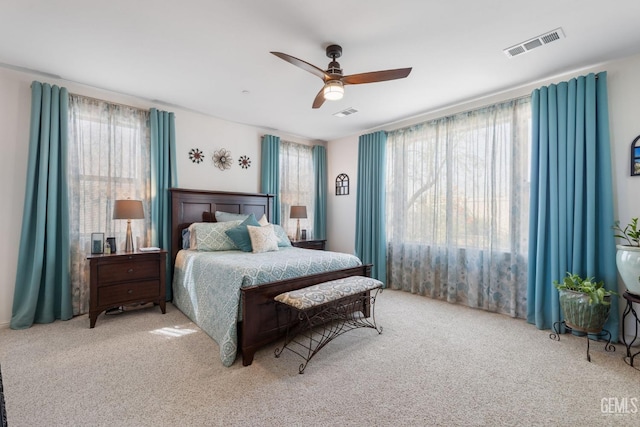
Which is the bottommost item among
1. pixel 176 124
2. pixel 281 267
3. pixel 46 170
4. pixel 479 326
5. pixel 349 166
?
pixel 479 326

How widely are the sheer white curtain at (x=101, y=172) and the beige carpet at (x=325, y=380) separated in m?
1.03

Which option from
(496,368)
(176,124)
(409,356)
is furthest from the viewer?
(176,124)

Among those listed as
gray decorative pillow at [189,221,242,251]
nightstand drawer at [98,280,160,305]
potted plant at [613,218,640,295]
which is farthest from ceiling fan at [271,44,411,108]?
nightstand drawer at [98,280,160,305]

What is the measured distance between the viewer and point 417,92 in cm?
361

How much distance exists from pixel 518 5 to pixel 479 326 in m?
3.05

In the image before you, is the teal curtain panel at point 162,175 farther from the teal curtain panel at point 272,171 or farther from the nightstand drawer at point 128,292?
the teal curtain panel at point 272,171

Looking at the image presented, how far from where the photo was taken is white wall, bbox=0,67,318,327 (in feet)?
10.1

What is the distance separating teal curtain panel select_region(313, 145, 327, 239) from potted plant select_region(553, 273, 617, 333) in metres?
3.90

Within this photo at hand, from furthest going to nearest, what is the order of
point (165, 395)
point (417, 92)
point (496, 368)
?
point (417, 92) → point (496, 368) → point (165, 395)

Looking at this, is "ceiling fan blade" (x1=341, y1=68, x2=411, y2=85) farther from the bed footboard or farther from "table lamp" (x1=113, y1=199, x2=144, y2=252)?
"table lamp" (x1=113, y1=199, x2=144, y2=252)

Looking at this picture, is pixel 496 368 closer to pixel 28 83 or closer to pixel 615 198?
pixel 615 198

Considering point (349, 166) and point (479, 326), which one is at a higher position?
point (349, 166)

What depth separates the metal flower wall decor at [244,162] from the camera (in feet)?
16.1

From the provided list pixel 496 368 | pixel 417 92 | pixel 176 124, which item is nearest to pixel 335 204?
pixel 417 92
